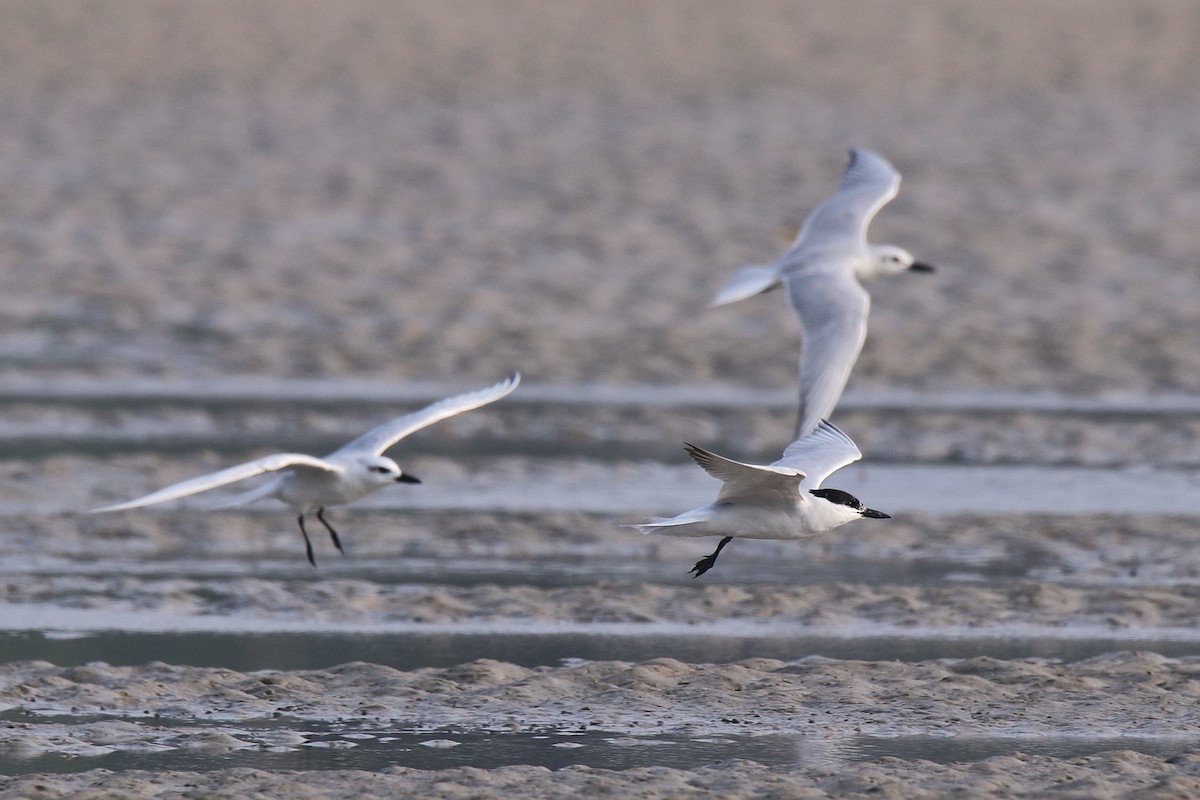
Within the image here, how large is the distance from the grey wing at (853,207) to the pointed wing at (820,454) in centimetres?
268

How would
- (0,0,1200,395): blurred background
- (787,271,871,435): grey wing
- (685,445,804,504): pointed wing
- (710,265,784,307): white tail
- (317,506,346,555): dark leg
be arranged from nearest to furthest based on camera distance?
(685,445,804,504): pointed wing, (787,271,871,435): grey wing, (317,506,346,555): dark leg, (710,265,784,307): white tail, (0,0,1200,395): blurred background

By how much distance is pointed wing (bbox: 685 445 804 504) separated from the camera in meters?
7.97

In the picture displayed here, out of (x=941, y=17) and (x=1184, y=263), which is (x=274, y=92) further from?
(x=1184, y=263)

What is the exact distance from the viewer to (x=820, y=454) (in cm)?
904

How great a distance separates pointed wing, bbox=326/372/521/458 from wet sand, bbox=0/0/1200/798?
64cm

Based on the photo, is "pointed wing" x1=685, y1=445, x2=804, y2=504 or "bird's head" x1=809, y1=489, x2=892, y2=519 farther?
"bird's head" x1=809, y1=489, x2=892, y2=519

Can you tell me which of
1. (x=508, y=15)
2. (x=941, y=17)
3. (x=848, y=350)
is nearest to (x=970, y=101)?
(x=941, y=17)

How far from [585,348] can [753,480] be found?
7.03 metres

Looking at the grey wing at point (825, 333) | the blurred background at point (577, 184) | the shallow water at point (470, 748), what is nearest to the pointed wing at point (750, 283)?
the grey wing at point (825, 333)

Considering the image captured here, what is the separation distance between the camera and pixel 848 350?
10180 mm

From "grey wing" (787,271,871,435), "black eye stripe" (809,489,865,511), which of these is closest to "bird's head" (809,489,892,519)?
"black eye stripe" (809,489,865,511)

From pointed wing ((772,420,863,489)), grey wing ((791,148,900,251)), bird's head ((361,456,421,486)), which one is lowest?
bird's head ((361,456,421,486))

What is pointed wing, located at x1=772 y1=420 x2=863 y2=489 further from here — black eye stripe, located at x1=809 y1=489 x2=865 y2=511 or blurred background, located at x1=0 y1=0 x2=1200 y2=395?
blurred background, located at x1=0 y1=0 x2=1200 y2=395

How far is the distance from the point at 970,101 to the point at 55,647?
1845cm
